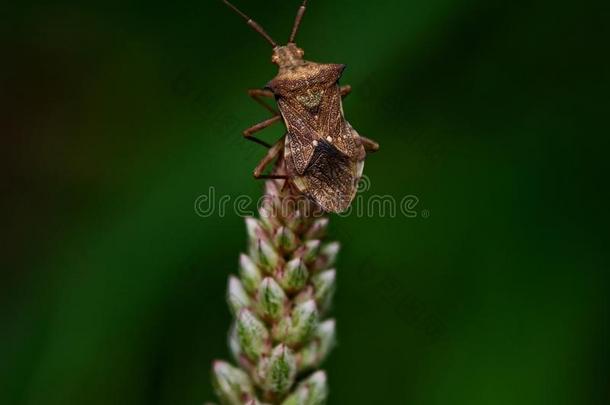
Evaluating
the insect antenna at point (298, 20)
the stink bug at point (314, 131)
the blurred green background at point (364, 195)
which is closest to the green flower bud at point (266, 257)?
the stink bug at point (314, 131)

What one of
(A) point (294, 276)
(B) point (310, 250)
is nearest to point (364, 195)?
(B) point (310, 250)

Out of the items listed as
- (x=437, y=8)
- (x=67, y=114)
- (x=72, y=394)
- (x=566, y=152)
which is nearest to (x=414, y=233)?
(x=566, y=152)

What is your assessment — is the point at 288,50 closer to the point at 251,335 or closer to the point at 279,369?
the point at 251,335

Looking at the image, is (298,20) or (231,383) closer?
(231,383)

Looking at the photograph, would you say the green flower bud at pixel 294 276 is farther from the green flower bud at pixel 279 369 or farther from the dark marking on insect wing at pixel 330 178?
the dark marking on insect wing at pixel 330 178

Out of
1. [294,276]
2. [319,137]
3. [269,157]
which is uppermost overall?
[319,137]

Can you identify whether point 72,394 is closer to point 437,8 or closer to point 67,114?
point 67,114
